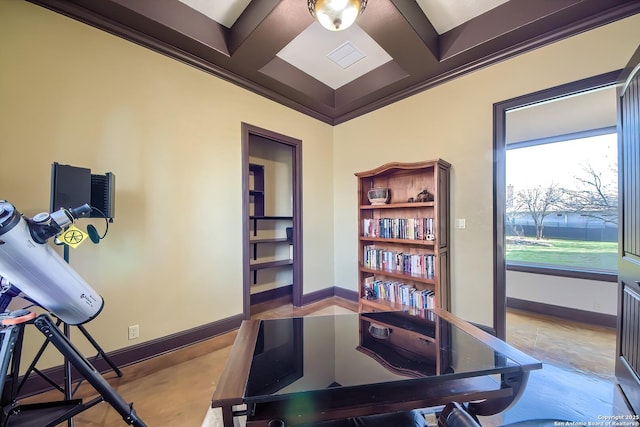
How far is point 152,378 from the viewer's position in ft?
6.11

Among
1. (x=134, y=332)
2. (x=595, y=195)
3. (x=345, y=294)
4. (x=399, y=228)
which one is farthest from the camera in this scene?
(x=345, y=294)

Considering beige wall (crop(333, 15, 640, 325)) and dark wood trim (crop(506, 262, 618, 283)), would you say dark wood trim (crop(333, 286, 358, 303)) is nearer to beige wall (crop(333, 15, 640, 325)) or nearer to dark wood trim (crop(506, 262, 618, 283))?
beige wall (crop(333, 15, 640, 325))

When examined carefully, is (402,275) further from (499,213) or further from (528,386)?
(528,386)

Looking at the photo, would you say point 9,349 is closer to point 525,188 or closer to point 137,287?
point 137,287

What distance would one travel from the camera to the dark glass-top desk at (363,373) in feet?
2.70

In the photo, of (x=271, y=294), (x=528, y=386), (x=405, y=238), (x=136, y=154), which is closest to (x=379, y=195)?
(x=405, y=238)

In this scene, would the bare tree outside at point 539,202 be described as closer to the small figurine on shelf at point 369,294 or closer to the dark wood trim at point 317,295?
the small figurine on shelf at point 369,294

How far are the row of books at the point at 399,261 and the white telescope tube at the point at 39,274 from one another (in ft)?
8.29

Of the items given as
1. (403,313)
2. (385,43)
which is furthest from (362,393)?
(385,43)

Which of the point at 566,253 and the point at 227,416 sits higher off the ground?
the point at 566,253

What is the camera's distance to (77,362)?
1.09 meters

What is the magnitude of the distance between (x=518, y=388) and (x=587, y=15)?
272cm

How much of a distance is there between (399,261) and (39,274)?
2759 mm

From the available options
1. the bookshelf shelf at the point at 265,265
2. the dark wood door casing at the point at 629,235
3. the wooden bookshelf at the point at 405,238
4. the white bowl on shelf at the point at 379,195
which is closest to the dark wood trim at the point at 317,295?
the bookshelf shelf at the point at 265,265
